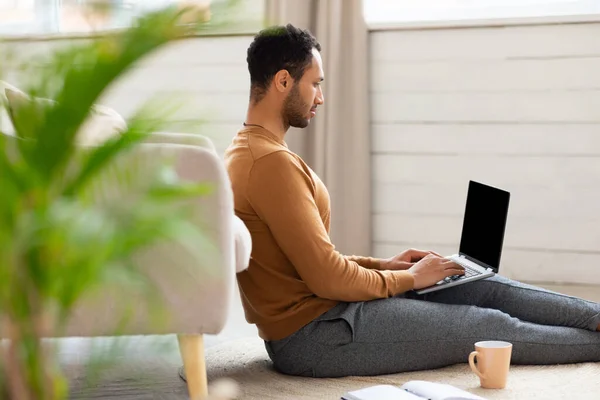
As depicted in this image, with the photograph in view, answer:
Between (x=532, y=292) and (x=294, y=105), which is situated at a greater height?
(x=294, y=105)

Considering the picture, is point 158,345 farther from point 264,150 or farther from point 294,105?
point 294,105

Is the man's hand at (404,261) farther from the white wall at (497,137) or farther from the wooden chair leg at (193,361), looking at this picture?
the white wall at (497,137)

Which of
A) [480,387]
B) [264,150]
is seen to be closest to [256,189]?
[264,150]

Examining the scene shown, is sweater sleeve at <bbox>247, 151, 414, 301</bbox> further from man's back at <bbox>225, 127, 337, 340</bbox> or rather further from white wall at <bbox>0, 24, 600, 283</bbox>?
white wall at <bbox>0, 24, 600, 283</bbox>

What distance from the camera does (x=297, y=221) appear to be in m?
2.12

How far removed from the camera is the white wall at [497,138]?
12.3ft

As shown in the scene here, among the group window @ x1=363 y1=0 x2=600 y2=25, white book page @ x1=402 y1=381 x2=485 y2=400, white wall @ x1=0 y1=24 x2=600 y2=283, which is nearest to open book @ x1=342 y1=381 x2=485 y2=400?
white book page @ x1=402 y1=381 x2=485 y2=400

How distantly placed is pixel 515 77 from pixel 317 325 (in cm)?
193

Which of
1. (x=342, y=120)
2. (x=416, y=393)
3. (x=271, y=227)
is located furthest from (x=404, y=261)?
(x=342, y=120)

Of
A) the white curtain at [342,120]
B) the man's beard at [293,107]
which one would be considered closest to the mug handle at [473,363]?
the man's beard at [293,107]

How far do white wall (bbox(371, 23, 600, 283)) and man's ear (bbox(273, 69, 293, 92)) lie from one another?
172cm

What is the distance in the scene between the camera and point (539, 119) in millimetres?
3787

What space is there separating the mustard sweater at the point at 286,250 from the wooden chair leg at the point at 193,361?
1.09 ft

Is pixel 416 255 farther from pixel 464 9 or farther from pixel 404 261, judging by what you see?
pixel 464 9
